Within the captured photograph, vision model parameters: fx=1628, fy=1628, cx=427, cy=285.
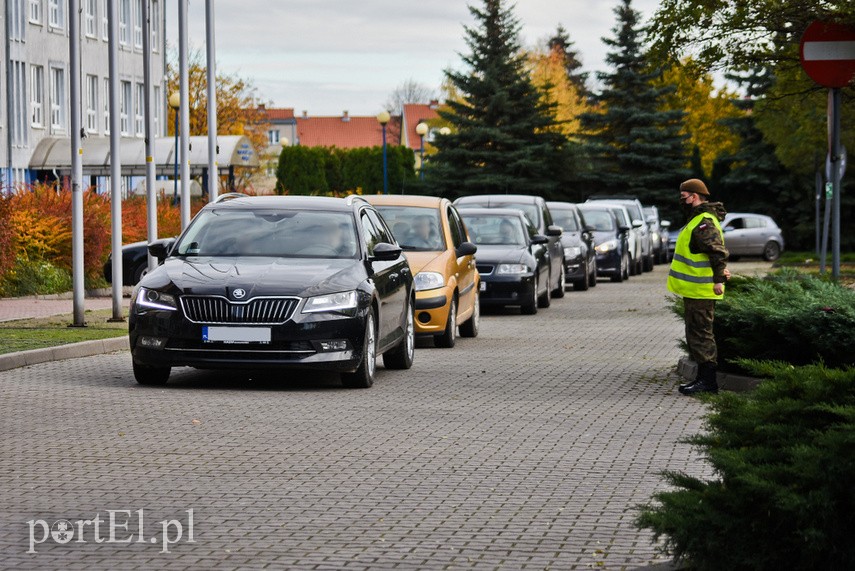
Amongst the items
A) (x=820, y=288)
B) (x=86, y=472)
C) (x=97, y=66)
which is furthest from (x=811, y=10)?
(x=97, y=66)

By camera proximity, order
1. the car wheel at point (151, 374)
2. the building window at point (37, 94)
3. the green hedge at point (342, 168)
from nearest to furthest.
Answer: the car wheel at point (151, 374), the building window at point (37, 94), the green hedge at point (342, 168)

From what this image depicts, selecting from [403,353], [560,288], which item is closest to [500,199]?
[560,288]

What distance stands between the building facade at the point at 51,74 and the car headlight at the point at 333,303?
33.1 meters

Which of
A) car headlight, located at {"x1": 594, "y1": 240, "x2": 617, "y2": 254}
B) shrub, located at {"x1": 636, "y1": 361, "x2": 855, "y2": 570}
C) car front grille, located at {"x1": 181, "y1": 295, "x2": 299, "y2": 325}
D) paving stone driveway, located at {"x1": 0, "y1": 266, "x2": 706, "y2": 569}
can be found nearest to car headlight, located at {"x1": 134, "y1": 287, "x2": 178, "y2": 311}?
car front grille, located at {"x1": 181, "y1": 295, "x2": 299, "y2": 325}

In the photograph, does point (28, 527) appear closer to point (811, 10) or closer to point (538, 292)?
point (811, 10)

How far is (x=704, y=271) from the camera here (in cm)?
1333

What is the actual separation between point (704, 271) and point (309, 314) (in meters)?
3.24

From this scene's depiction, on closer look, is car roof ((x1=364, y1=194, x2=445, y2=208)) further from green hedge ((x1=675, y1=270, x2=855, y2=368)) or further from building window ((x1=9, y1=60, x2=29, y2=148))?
building window ((x1=9, y1=60, x2=29, y2=148))

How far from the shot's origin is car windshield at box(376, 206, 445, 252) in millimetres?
18938

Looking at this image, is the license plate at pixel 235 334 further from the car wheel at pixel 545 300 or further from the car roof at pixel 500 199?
the car roof at pixel 500 199

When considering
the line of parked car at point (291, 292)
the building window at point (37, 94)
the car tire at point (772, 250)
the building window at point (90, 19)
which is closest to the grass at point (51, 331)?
the line of parked car at point (291, 292)

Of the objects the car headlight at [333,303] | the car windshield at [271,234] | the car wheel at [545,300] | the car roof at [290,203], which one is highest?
the car roof at [290,203]

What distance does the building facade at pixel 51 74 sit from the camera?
165 feet

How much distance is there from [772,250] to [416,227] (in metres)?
36.0
